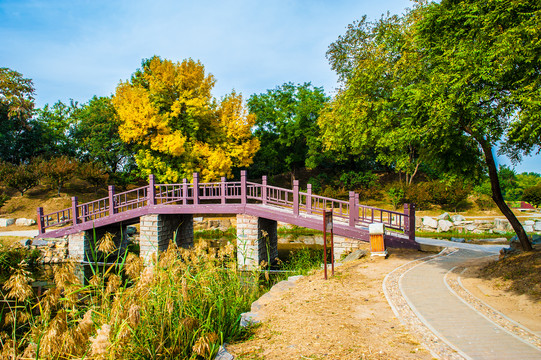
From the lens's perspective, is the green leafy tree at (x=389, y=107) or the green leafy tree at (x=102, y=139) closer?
the green leafy tree at (x=389, y=107)

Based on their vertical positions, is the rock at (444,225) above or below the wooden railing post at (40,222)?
below

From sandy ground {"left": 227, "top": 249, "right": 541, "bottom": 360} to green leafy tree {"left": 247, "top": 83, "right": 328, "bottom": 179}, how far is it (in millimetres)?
21176

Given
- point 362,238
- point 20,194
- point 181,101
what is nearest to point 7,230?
point 20,194

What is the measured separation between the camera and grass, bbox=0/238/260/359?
9.25 ft

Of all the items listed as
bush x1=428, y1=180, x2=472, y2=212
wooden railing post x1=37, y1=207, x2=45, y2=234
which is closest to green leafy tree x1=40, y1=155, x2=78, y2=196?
wooden railing post x1=37, y1=207, x2=45, y2=234

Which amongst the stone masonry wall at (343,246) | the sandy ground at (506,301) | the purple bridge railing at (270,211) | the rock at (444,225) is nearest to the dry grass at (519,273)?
the sandy ground at (506,301)

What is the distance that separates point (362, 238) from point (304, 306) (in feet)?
18.8

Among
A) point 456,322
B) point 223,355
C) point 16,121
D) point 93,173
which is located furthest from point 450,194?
point 16,121

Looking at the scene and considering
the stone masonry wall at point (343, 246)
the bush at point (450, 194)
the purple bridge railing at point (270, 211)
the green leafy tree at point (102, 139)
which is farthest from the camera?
the green leafy tree at point (102, 139)

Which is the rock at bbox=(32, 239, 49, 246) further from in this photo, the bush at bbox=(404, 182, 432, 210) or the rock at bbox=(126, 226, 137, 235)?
the bush at bbox=(404, 182, 432, 210)

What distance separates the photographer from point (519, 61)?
20.1ft

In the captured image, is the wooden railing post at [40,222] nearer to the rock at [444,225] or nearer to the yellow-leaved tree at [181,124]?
the yellow-leaved tree at [181,124]

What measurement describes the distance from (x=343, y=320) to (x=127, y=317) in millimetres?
3499

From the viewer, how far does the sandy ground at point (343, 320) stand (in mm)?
4301
